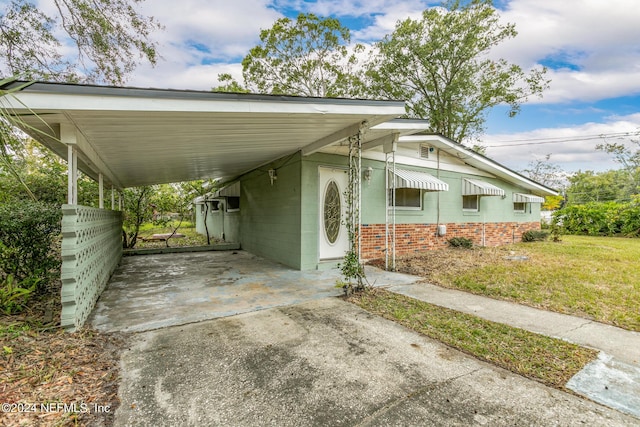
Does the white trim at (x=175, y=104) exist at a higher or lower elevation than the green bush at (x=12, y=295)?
higher

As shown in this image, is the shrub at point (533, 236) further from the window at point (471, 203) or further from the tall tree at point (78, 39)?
the tall tree at point (78, 39)

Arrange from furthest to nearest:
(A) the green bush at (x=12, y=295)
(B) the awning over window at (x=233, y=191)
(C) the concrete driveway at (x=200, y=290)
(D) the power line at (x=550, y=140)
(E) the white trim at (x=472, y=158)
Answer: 1. (D) the power line at (x=550, y=140)
2. (B) the awning over window at (x=233, y=191)
3. (E) the white trim at (x=472, y=158)
4. (C) the concrete driveway at (x=200, y=290)
5. (A) the green bush at (x=12, y=295)

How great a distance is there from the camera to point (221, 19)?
30.7 feet

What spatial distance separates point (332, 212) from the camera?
7.64 metres

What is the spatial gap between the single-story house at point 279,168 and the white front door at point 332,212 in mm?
30

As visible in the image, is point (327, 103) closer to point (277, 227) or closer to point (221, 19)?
point (277, 227)

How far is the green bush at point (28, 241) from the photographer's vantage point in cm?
398

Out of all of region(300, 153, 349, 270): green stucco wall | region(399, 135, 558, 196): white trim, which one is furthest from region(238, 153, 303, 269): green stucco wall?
region(399, 135, 558, 196): white trim

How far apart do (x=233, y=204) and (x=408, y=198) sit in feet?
24.6

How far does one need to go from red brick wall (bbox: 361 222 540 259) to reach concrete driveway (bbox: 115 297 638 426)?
15.4 ft

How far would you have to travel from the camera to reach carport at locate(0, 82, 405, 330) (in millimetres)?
3098

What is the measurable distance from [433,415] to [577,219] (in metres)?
20.8

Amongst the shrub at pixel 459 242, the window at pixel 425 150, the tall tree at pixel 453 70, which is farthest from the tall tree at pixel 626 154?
the window at pixel 425 150

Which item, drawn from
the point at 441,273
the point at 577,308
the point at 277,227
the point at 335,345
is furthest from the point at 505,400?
the point at 277,227
